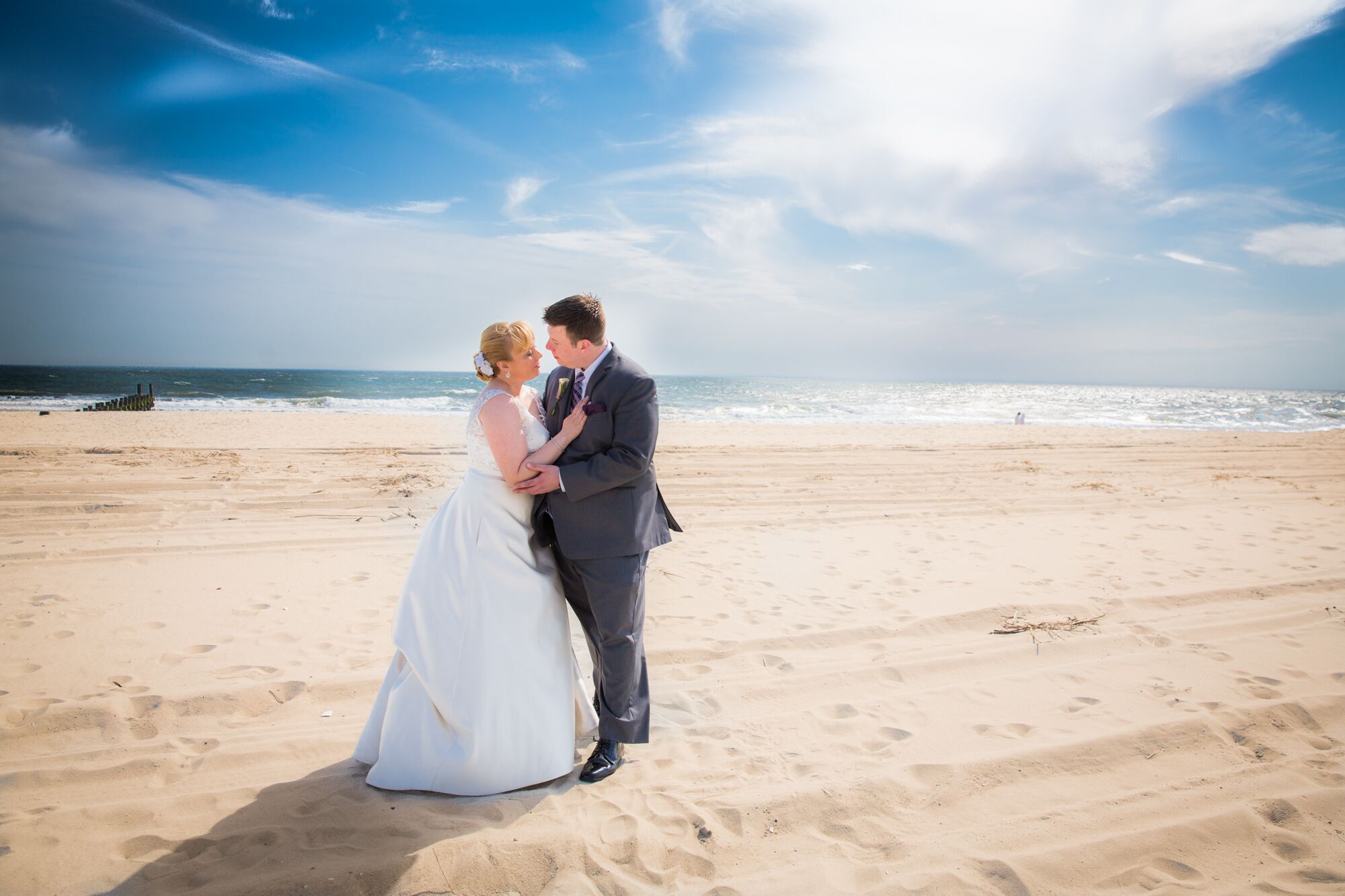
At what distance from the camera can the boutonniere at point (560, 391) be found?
3.06 m

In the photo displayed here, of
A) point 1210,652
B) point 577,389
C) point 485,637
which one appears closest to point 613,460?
point 577,389

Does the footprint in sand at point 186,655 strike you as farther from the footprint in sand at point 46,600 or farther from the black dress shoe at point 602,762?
the black dress shoe at point 602,762

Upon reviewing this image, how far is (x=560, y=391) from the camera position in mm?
3062

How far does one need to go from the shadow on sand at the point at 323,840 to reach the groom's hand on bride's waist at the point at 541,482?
1.33m

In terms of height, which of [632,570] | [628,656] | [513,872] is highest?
[632,570]

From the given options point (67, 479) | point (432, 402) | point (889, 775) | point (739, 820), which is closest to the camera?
point (739, 820)

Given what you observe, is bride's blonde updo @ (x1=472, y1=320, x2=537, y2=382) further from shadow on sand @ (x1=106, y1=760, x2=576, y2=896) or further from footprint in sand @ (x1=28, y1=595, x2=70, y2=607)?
footprint in sand @ (x1=28, y1=595, x2=70, y2=607)

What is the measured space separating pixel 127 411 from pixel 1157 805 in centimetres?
2749

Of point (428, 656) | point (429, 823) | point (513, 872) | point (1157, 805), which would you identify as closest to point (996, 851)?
point (1157, 805)

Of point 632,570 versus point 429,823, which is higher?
point 632,570

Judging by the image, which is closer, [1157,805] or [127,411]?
[1157,805]

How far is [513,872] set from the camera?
235cm

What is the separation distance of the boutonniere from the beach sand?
1.71 m

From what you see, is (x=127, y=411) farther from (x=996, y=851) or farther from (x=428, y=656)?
(x=996, y=851)
